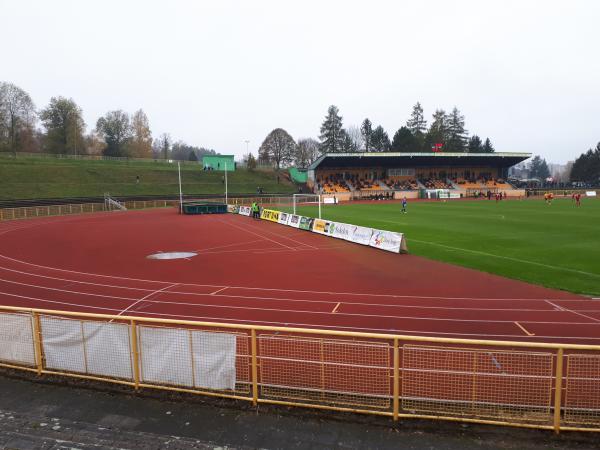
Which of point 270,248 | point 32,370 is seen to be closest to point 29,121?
point 270,248

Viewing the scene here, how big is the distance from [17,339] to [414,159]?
8337 cm

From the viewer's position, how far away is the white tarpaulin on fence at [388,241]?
23250 millimetres

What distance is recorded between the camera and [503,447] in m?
5.81

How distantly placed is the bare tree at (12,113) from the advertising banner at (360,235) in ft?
271

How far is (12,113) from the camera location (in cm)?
8331

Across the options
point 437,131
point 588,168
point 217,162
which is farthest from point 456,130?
point 217,162

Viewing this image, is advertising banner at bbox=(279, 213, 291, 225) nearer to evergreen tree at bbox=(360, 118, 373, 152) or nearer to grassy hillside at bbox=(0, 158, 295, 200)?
grassy hillside at bbox=(0, 158, 295, 200)

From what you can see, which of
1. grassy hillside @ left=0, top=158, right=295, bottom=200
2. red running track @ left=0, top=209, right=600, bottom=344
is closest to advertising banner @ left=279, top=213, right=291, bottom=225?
red running track @ left=0, top=209, right=600, bottom=344

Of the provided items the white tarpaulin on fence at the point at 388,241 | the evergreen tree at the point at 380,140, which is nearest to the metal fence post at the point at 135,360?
the white tarpaulin on fence at the point at 388,241

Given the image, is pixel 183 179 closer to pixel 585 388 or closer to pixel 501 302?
pixel 501 302

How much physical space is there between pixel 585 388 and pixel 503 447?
1885 millimetres

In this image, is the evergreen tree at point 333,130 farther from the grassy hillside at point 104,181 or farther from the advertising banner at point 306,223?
the advertising banner at point 306,223

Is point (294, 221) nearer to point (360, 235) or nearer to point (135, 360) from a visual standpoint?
point (360, 235)

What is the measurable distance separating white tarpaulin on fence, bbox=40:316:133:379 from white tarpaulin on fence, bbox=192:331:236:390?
1.38 m
